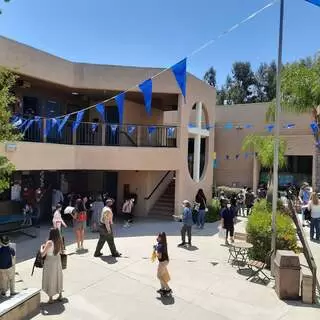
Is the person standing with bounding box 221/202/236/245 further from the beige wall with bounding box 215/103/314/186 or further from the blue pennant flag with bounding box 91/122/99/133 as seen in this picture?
the beige wall with bounding box 215/103/314/186

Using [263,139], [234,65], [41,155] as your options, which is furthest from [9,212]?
[234,65]

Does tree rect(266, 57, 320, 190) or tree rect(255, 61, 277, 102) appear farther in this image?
tree rect(255, 61, 277, 102)

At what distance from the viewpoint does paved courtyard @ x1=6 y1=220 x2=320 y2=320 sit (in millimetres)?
7699

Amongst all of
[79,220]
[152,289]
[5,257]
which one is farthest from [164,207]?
[5,257]

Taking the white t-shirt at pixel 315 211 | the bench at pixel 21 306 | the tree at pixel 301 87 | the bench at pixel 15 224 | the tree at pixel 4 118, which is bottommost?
the bench at pixel 21 306

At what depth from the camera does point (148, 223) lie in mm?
17156

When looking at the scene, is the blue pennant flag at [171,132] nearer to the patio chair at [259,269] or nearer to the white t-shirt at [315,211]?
the white t-shirt at [315,211]

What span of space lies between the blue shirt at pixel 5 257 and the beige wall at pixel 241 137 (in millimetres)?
22844

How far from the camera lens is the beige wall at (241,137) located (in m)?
26.5

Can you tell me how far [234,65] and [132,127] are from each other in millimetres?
33878

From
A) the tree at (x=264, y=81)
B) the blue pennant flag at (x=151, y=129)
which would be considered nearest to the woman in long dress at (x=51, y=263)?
the blue pennant flag at (x=151, y=129)

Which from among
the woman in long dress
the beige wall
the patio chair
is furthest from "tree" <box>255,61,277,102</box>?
the woman in long dress

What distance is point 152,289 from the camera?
895 cm

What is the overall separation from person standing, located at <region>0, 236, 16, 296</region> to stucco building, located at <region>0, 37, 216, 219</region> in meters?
5.67
